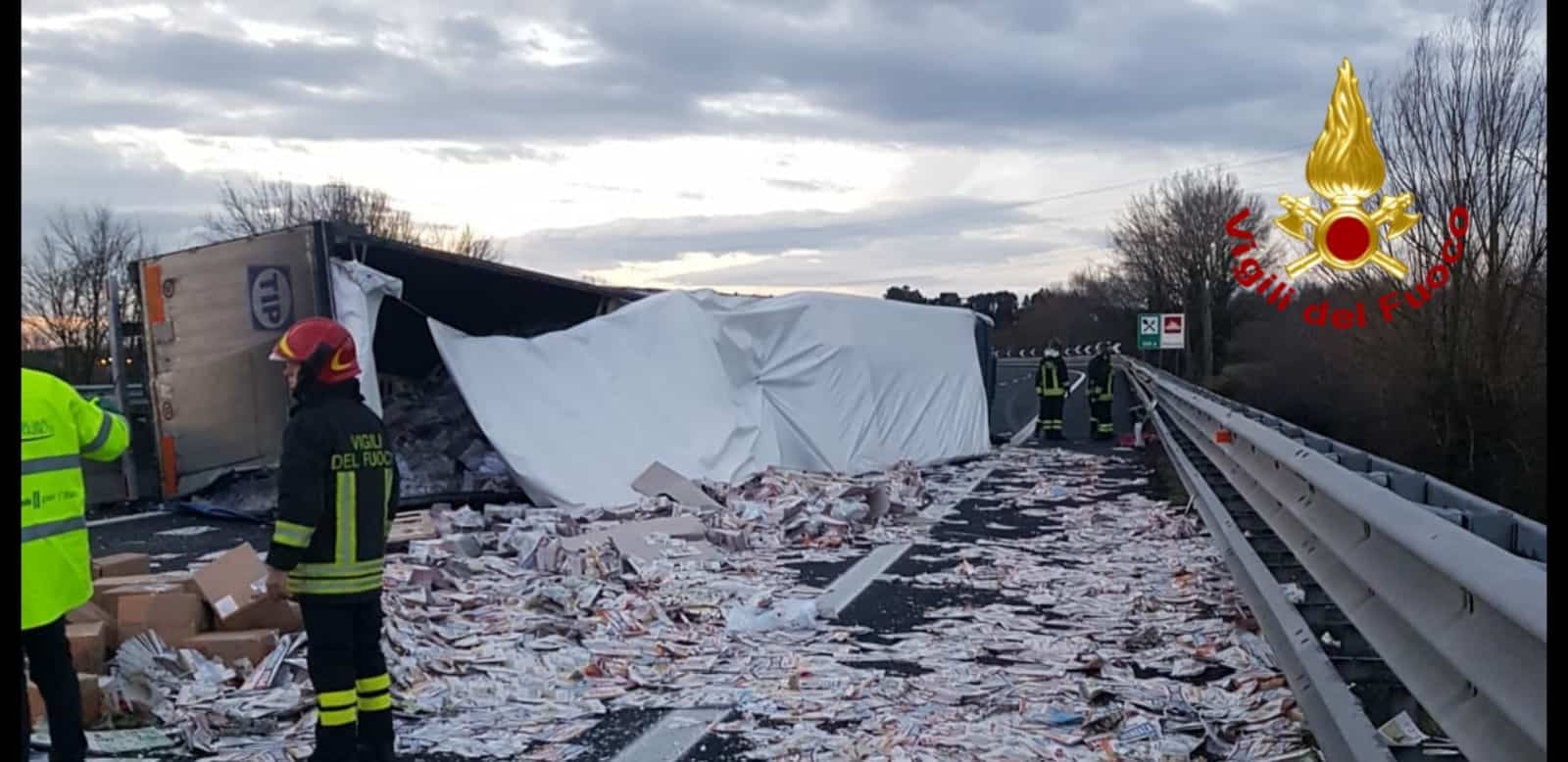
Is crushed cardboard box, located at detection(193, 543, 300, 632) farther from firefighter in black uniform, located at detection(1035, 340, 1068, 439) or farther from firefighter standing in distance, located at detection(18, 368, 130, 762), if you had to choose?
firefighter in black uniform, located at detection(1035, 340, 1068, 439)

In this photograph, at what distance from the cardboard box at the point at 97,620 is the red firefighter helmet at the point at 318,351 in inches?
80.4

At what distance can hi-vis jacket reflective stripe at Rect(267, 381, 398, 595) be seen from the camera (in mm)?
4699

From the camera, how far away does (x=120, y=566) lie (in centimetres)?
720

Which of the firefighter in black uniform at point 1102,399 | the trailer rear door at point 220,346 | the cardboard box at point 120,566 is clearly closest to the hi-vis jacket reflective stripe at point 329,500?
the cardboard box at point 120,566

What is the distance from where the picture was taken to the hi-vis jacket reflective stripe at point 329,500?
15.4 feet

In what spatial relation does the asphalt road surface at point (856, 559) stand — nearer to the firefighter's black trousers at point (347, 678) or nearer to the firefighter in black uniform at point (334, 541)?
the firefighter's black trousers at point (347, 678)

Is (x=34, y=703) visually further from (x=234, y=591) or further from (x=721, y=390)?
(x=721, y=390)

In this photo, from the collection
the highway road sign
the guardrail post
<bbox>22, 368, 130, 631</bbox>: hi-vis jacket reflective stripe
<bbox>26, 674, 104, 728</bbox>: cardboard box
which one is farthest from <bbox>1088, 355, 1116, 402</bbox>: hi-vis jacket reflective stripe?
<bbox>22, 368, 130, 631</bbox>: hi-vis jacket reflective stripe

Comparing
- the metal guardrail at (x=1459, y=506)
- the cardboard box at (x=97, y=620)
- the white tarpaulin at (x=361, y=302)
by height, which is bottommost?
the cardboard box at (x=97, y=620)

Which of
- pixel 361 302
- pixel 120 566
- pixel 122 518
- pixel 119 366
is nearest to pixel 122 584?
pixel 120 566

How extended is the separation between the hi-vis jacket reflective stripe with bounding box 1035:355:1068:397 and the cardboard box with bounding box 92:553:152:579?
16.0 metres

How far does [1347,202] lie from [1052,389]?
10.5 metres

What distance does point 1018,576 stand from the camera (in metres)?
8.66
